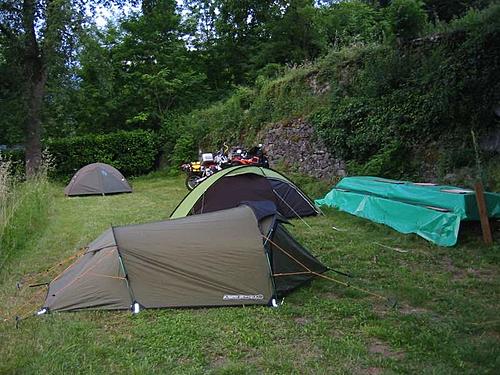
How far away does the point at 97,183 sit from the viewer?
1264 cm

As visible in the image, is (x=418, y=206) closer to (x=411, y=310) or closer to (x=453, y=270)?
(x=453, y=270)

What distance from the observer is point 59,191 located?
1370 cm

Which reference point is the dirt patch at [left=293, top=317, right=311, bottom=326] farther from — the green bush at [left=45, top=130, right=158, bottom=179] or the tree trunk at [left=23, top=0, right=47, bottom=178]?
the green bush at [left=45, top=130, right=158, bottom=179]

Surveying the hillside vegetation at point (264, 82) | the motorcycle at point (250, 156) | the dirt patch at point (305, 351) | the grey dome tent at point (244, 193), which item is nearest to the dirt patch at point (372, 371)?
the dirt patch at point (305, 351)

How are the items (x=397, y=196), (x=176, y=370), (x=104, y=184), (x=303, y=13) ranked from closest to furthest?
(x=176, y=370) < (x=397, y=196) < (x=104, y=184) < (x=303, y=13)

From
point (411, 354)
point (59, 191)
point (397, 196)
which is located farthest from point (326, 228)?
point (59, 191)

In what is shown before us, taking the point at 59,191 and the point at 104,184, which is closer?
the point at 104,184

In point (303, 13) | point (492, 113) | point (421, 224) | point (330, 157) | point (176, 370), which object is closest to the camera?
point (176, 370)

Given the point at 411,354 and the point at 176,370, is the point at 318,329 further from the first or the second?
the point at 176,370

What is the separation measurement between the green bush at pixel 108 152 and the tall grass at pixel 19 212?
7058mm

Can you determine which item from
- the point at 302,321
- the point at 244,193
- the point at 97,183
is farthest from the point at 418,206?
the point at 97,183

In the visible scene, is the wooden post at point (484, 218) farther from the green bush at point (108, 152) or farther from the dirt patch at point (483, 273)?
the green bush at point (108, 152)

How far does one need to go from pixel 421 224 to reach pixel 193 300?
3.58m

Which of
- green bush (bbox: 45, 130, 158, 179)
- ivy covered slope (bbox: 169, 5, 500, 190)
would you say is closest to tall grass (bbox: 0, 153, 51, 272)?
ivy covered slope (bbox: 169, 5, 500, 190)
